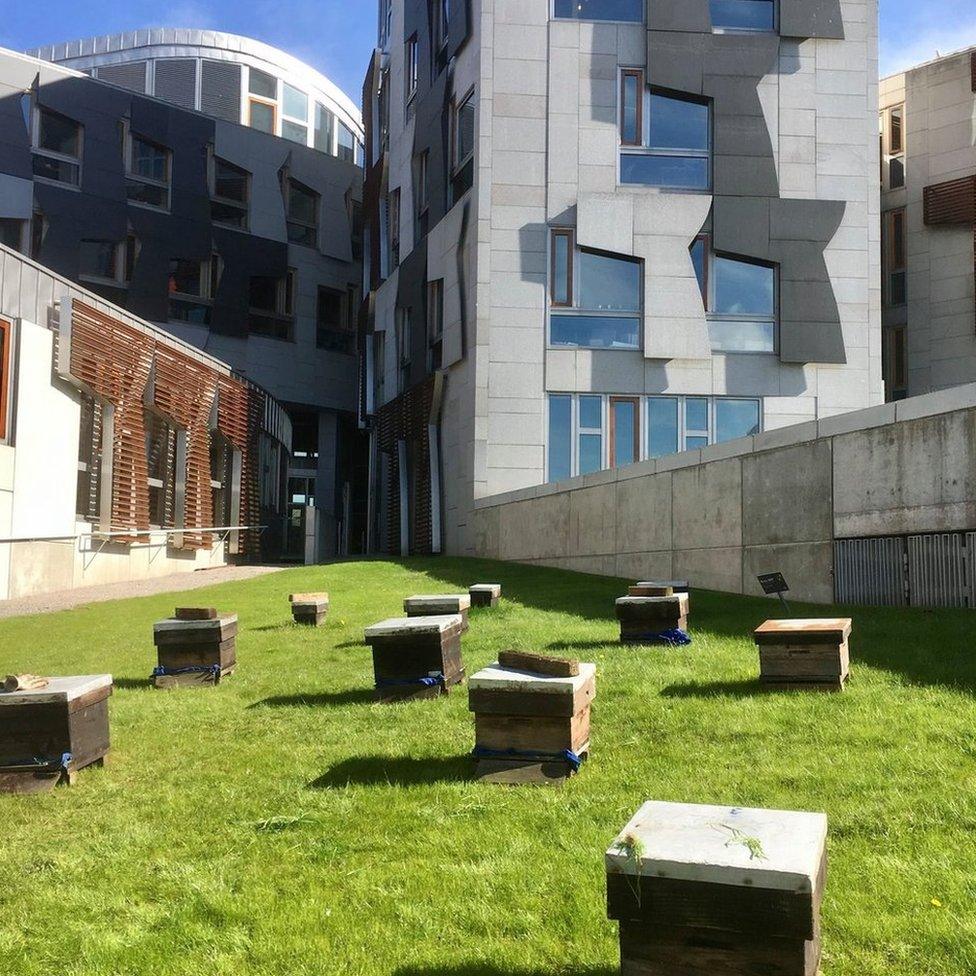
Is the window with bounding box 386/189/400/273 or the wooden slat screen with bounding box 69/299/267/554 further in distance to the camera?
the window with bounding box 386/189/400/273

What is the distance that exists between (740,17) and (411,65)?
13106 mm

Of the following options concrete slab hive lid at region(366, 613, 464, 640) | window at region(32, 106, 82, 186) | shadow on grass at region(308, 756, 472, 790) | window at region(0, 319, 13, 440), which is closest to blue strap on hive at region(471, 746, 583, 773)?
shadow on grass at region(308, 756, 472, 790)

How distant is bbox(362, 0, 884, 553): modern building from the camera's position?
30.2 m

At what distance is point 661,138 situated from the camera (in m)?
30.9

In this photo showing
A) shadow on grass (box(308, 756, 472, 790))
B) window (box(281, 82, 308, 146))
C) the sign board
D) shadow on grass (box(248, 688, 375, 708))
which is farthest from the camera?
window (box(281, 82, 308, 146))

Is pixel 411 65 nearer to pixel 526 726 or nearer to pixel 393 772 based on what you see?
pixel 393 772

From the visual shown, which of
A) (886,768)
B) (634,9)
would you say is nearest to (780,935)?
(886,768)

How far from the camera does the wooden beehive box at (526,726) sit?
22.9 feet

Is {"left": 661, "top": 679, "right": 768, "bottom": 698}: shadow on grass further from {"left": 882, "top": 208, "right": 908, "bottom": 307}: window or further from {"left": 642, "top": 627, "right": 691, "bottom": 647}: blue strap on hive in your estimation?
{"left": 882, "top": 208, "right": 908, "bottom": 307}: window

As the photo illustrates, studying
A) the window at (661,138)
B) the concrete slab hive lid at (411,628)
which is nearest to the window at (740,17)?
the window at (661,138)

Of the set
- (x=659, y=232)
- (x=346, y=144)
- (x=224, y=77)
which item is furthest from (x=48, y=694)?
(x=346, y=144)

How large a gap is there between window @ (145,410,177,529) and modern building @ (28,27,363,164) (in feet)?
96.7

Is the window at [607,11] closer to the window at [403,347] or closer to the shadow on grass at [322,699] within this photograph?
the window at [403,347]

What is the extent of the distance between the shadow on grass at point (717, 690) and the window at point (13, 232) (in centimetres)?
3783
